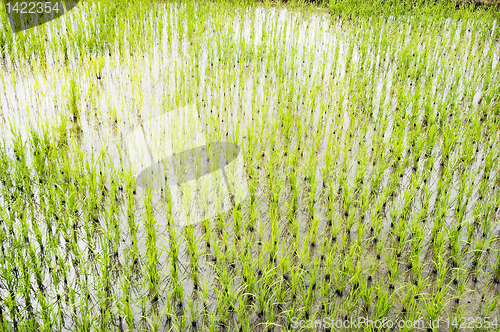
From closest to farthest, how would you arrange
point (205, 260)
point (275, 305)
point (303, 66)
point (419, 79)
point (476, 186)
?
point (275, 305)
point (205, 260)
point (476, 186)
point (419, 79)
point (303, 66)

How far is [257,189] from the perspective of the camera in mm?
2303

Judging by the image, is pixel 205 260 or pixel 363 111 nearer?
pixel 205 260

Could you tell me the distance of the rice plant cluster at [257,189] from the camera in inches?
63.7

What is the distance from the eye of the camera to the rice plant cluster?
1619mm

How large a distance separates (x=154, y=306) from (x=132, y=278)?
182 millimetres

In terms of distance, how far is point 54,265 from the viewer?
1729mm

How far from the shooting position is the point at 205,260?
1840mm

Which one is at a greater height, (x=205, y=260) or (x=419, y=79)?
(x=419, y=79)

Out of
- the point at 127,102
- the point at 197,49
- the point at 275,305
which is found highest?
the point at 197,49

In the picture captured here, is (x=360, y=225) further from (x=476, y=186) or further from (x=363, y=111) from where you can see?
(x=363, y=111)

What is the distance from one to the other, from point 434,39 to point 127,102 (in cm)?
350

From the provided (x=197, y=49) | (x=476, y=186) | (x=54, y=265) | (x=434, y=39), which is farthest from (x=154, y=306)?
(x=434, y=39)

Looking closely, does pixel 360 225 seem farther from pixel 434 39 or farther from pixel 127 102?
pixel 434 39

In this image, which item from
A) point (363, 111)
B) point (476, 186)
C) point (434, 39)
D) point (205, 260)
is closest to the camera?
point (205, 260)
